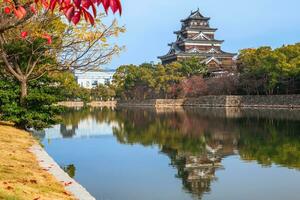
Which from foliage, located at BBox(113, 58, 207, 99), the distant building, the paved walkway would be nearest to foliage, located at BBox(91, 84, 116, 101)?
foliage, located at BBox(113, 58, 207, 99)

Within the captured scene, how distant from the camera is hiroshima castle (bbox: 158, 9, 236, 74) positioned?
79.7m

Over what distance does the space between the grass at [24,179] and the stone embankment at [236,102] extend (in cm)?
4652

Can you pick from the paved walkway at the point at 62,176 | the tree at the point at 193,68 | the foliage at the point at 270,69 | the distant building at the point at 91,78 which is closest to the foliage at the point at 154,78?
the tree at the point at 193,68

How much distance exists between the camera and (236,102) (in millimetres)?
63688

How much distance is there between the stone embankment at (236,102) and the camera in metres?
55.1

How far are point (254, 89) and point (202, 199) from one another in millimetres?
52028

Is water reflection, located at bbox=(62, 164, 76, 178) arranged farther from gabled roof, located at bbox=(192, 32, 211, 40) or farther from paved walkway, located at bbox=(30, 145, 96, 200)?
gabled roof, located at bbox=(192, 32, 211, 40)

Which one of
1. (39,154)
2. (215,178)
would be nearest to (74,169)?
(39,154)

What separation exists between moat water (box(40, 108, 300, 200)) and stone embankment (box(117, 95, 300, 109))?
30980mm

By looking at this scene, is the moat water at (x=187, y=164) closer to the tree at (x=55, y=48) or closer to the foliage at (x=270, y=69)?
the tree at (x=55, y=48)

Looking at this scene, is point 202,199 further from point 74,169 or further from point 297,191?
point 74,169

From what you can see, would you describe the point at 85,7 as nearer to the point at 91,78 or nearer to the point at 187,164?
the point at 187,164

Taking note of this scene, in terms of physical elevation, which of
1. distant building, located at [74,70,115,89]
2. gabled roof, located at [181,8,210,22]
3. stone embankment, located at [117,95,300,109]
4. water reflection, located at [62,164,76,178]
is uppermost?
gabled roof, located at [181,8,210,22]

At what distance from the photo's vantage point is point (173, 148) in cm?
1909
